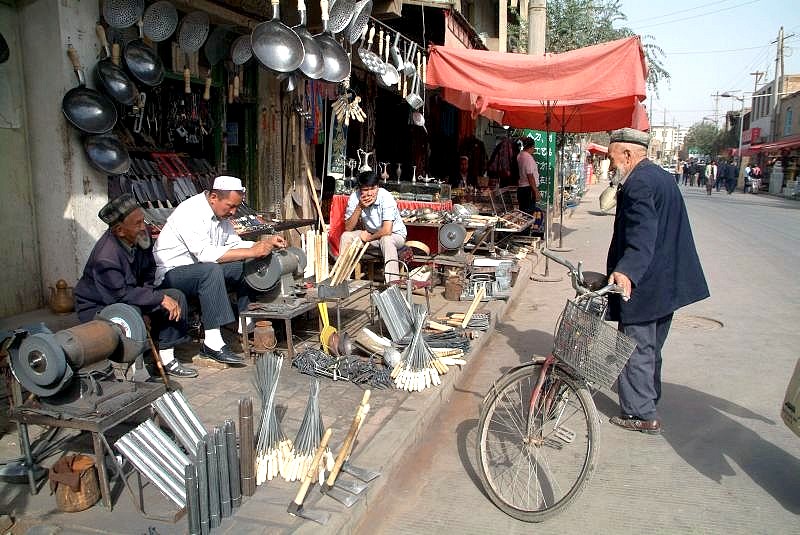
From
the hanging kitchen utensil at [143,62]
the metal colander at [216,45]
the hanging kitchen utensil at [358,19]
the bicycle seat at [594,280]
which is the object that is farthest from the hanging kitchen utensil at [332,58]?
the bicycle seat at [594,280]

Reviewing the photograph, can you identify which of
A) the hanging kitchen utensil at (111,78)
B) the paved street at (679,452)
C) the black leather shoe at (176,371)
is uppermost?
the hanging kitchen utensil at (111,78)

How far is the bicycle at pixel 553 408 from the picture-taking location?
3.05 m

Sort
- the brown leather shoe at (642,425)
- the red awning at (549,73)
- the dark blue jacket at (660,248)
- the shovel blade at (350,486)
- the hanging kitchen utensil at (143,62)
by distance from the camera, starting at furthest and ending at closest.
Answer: the red awning at (549,73) < the hanging kitchen utensil at (143,62) < the brown leather shoe at (642,425) < the dark blue jacket at (660,248) < the shovel blade at (350,486)

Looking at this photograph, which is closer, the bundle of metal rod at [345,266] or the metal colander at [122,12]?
the metal colander at [122,12]

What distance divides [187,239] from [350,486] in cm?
260

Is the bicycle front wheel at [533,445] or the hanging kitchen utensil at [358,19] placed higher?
the hanging kitchen utensil at [358,19]

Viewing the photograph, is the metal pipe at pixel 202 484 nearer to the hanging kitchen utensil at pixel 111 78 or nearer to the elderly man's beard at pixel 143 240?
the elderly man's beard at pixel 143 240

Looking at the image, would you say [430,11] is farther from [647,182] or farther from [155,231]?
[647,182]

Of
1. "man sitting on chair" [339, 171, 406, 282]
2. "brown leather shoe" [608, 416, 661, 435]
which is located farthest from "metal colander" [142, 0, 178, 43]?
"brown leather shoe" [608, 416, 661, 435]

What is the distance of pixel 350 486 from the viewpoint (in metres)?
3.16

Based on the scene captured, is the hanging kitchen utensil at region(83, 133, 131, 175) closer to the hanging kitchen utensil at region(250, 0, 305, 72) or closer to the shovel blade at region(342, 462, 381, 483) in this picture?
the hanging kitchen utensil at region(250, 0, 305, 72)

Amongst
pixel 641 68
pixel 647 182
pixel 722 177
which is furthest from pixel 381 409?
pixel 722 177

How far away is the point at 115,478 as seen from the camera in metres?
3.15

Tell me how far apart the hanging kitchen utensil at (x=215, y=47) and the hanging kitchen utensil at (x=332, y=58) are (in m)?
1.01
